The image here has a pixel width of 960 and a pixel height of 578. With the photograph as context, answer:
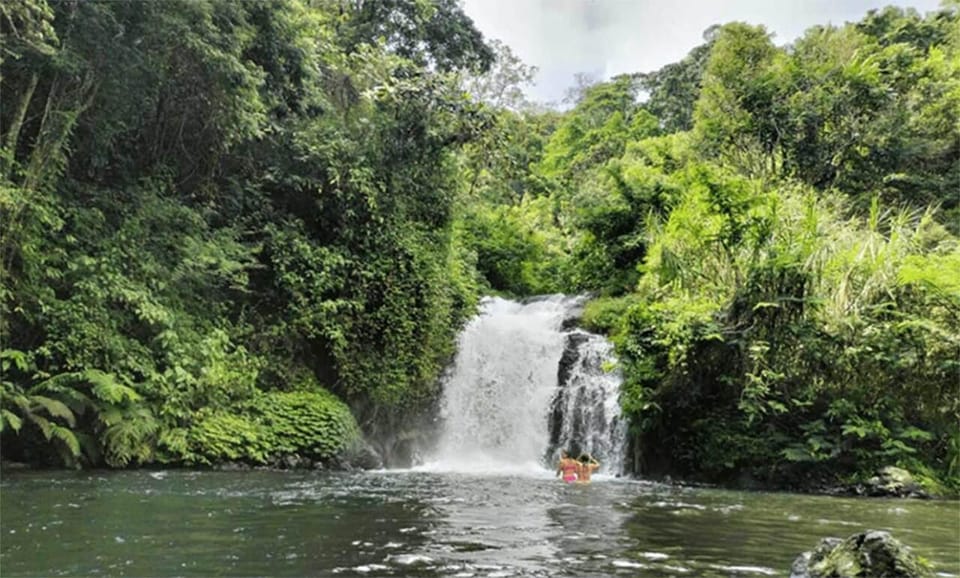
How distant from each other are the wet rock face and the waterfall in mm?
8482

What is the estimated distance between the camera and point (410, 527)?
20.6ft

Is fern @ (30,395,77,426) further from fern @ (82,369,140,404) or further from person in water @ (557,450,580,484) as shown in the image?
person in water @ (557,450,580,484)

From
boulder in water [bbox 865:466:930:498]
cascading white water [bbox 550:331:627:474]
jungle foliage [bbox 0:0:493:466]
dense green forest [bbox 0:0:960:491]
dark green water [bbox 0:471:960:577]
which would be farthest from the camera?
cascading white water [bbox 550:331:627:474]

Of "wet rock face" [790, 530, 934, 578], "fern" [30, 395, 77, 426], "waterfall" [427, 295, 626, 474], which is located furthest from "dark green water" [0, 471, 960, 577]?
"waterfall" [427, 295, 626, 474]

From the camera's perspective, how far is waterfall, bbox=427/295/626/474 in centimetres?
1371

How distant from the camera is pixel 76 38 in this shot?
1064 cm

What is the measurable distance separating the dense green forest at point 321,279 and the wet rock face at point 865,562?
6382 millimetres

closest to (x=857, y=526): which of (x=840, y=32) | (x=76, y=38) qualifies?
(x=76, y=38)

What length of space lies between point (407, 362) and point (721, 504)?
7209 millimetres

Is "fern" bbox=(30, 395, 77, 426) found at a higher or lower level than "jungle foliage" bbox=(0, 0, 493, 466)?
lower

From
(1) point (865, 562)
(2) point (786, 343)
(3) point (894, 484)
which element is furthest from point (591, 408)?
(1) point (865, 562)

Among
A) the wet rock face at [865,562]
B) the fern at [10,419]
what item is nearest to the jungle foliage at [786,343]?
the wet rock face at [865,562]

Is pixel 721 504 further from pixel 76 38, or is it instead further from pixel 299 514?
pixel 76 38

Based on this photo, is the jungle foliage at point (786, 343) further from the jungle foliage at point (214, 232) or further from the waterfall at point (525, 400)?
the jungle foliage at point (214, 232)
